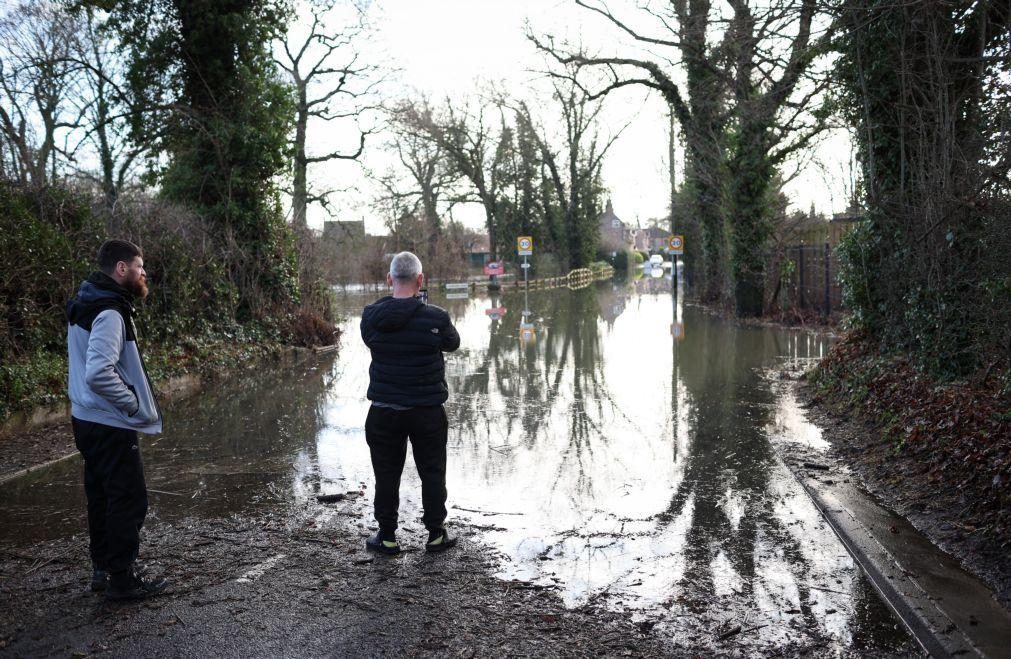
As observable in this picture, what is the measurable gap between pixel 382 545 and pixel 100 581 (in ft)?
5.50

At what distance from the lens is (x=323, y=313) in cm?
2055

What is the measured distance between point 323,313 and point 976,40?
51.3 ft

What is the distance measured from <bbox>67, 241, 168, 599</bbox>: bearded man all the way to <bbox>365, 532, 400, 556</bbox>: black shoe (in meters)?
1.27

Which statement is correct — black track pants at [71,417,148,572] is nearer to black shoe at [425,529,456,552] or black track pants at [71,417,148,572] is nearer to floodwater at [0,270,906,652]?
floodwater at [0,270,906,652]

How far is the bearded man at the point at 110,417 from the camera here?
4.52 meters

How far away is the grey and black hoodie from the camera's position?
448 centimetres

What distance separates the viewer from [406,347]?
5.30 metres

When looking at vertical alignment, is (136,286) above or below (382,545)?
above

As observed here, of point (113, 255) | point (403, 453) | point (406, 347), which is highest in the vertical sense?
point (113, 255)

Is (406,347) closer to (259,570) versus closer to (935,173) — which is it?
(259,570)

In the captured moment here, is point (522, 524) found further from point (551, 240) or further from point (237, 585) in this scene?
point (551, 240)

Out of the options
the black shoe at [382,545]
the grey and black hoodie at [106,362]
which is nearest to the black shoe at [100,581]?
the grey and black hoodie at [106,362]

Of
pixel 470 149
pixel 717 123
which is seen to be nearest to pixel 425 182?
pixel 470 149

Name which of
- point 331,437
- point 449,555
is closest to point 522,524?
point 449,555
